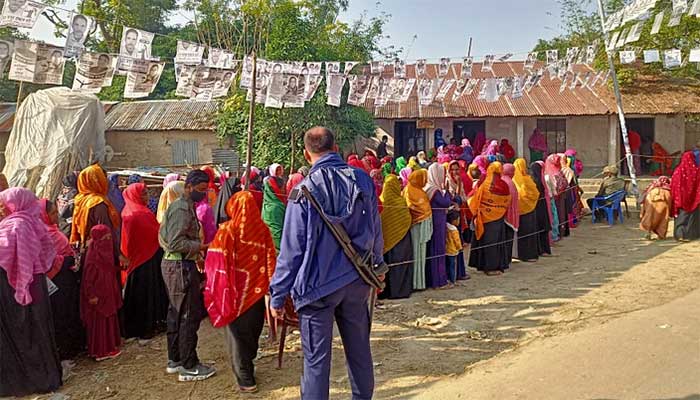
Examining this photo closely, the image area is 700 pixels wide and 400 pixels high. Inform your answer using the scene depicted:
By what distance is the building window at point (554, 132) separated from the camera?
62.4 ft

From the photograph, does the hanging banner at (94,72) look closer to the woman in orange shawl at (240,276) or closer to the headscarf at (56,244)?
the headscarf at (56,244)

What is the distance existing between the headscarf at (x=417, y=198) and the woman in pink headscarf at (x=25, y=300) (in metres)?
3.88

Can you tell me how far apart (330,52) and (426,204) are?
11.0m

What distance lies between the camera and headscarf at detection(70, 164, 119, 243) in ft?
17.3

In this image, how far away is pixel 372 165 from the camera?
10383mm

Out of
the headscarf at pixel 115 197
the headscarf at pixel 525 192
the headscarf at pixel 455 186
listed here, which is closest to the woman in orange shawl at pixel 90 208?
the headscarf at pixel 115 197

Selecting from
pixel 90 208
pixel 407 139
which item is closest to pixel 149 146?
pixel 407 139

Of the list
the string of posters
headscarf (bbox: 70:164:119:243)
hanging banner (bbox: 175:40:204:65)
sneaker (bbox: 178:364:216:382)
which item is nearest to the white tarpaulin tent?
the string of posters

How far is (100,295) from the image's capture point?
5.05m

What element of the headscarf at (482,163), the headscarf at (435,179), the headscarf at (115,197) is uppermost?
the headscarf at (482,163)

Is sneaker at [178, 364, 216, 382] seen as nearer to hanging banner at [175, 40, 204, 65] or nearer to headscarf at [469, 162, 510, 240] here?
headscarf at [469, 162, 510, 240]

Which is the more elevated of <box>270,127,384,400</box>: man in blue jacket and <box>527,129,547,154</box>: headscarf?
<box>527,129,547,154</box>: headscarf

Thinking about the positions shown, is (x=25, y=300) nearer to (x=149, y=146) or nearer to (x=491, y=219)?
(x=491, y=219)

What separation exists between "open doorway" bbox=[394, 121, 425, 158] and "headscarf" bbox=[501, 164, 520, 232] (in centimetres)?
1160
